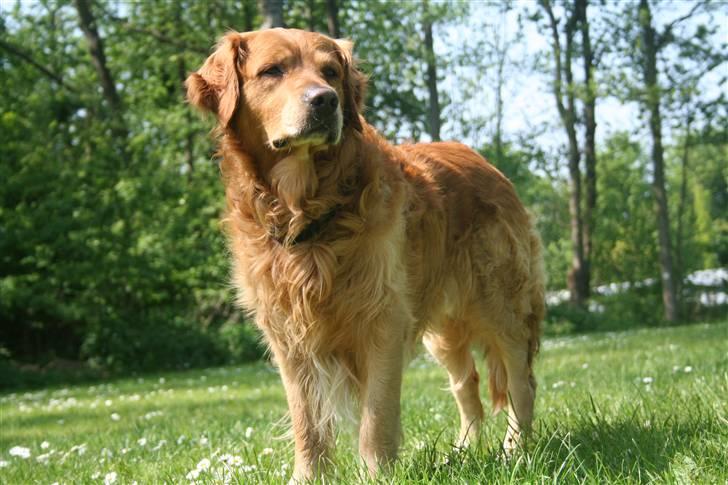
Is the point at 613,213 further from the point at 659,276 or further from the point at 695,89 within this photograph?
the point at 695,89

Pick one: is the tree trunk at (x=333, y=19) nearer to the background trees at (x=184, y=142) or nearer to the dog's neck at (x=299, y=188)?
the background trees at (x=184, y=142)

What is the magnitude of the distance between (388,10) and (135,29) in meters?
7.01

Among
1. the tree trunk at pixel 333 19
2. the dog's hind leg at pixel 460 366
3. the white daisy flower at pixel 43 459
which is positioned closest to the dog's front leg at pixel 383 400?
the dog's hind leg at pixel 460 366

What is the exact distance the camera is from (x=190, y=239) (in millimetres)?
19391

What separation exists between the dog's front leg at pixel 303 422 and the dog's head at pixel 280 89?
1.03 metres

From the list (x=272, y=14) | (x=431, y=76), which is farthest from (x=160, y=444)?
(x=431, y=76)

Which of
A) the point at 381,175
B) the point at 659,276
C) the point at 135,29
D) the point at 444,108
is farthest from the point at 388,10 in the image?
the point at 381,175

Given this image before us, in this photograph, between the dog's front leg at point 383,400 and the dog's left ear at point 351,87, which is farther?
the dog's left ear at point 351,87

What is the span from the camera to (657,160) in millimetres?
21359

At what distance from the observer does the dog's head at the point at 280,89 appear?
10.9 ft

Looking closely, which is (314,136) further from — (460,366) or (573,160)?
(573,160)

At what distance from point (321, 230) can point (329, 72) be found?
756 mm

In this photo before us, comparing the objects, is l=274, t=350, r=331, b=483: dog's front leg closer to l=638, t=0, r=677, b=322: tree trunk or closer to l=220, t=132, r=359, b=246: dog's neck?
l=220, t=132, r=359, b=246: dog's neck

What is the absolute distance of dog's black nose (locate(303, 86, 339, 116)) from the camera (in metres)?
3.27
